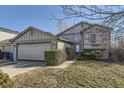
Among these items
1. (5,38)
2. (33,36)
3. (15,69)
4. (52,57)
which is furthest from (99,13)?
(5,38)

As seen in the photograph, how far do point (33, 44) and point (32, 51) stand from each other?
77 centimetres

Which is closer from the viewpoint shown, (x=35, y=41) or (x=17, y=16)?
(x=17, y=16)

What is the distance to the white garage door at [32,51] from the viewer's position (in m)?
17.4

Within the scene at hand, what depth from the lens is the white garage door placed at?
57.0 ft

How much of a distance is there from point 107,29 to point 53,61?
974 cm

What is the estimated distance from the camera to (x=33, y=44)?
18016mm

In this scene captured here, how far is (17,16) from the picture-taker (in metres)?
12.4

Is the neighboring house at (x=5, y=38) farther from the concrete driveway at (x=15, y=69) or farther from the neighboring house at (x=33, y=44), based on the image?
the concrete driveway at (x=15, y=69)

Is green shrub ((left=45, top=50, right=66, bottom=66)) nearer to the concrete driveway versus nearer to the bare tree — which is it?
the concrete driveway

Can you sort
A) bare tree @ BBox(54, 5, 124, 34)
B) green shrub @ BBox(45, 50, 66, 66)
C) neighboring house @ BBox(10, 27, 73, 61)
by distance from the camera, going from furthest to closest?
neighboring house @ BBox(10, 27, 73, 61) < green shrub @ BBox(45, 50, 66, 66) < bare tree @ BBox(54, 5, 124, 34)

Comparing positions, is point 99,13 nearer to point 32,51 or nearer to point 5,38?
point 32,51

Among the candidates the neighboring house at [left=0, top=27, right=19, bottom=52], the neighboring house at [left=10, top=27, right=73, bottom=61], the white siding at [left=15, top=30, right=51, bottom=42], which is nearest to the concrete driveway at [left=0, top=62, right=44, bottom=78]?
the neighboring house at [left=10, top=27, right=73, bottom=61]

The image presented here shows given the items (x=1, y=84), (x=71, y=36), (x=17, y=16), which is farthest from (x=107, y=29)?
(x=71, y=36)
